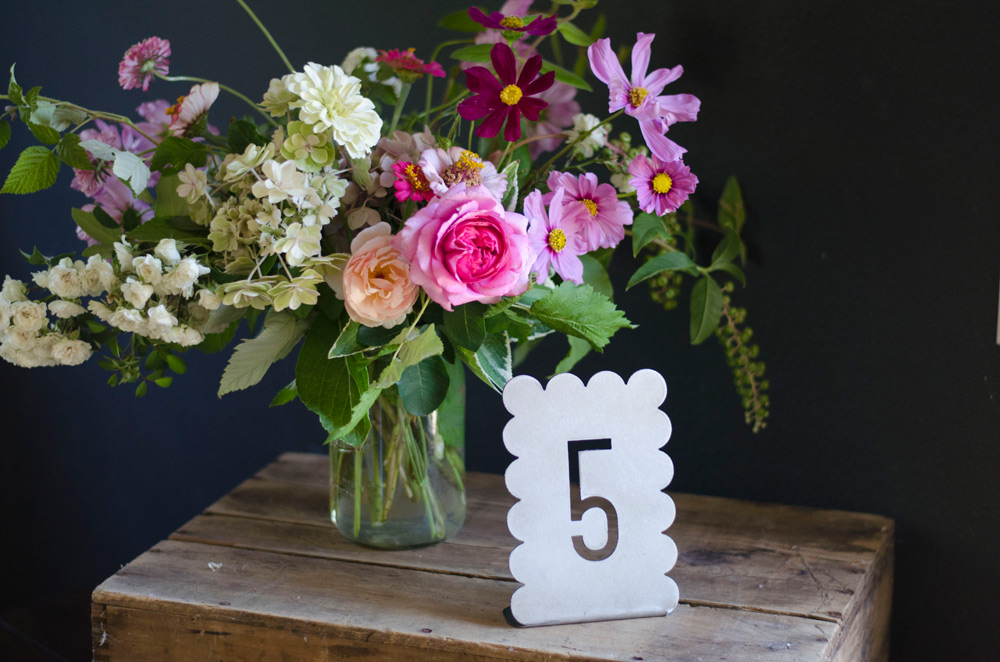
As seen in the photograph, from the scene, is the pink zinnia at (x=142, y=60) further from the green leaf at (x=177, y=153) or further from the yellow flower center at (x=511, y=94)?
the yellow flower center at (x=511, y=94)

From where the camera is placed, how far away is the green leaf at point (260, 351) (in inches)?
36.0

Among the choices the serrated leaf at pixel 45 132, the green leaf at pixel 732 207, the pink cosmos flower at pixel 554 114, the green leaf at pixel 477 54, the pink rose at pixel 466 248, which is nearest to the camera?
the pink rose at pixel 466 248

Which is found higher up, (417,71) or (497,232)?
(417,71)

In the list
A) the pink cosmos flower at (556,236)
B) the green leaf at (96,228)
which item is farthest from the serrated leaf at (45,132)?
the pink cosmos flower at (556,236)

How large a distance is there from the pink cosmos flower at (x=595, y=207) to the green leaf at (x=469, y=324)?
0.14m

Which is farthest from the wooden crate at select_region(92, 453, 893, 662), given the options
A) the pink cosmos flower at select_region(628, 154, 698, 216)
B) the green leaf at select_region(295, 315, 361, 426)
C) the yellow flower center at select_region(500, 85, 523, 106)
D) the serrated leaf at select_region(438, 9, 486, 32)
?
the serrated leaf at select_region(438, 9, 486, 32)

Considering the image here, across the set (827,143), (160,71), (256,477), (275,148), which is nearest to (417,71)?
(275,148)

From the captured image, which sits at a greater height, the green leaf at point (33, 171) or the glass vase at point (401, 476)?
the green leaf at point (33, 171)

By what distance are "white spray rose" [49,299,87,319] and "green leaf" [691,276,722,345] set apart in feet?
2.45

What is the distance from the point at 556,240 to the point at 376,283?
0.19 meters

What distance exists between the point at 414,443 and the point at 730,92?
672mm

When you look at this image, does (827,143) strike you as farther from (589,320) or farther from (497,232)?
(497,232)

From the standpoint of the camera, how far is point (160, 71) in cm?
98

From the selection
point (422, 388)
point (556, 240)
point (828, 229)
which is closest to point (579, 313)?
point (556, 240)
